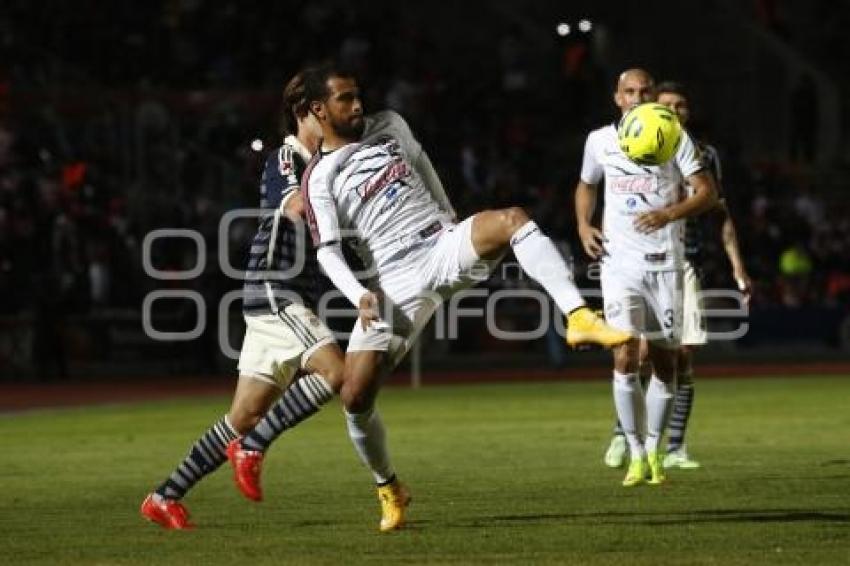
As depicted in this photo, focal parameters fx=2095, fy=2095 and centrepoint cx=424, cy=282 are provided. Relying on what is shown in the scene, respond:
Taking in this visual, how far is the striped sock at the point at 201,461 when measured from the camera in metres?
11.2

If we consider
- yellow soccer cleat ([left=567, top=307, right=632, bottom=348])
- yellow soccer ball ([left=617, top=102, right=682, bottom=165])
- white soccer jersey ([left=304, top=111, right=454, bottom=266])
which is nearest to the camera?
yellow soccer cleat ([left=567, top=307, right=632, bottom=348])

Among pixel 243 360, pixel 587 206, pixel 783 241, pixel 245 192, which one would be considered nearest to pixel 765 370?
pixel 783 241

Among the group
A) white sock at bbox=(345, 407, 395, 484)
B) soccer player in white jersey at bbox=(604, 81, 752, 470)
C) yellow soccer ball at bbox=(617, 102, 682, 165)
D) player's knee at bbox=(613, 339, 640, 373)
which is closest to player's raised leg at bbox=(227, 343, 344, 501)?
white sock at bbox=(345, 407, 395, 484)

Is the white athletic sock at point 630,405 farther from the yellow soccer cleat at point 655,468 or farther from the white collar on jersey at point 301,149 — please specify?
the white collar on jersey at point 301,149

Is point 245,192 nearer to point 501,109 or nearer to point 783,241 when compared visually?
point 501,109

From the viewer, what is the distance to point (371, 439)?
10969mm

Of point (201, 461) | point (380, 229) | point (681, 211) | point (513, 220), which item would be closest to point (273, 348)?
point (201, 461)

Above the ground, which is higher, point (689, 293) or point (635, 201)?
point (635, 201)

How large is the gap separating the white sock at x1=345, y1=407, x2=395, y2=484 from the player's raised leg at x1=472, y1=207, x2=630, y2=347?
1205mm

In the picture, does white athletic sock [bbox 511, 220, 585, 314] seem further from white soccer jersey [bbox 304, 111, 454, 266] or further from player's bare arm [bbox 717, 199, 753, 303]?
player's bare arm [bbox 717, 199, 753, 303]

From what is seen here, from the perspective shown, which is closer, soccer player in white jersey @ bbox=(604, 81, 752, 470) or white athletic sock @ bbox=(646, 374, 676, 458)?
white athletic sock @ bbox=(646, 374, 676, 458)

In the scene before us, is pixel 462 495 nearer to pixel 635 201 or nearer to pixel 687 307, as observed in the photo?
pixel 635 201

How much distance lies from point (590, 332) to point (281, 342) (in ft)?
6.51

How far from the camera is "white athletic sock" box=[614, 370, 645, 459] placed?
13445 mm
